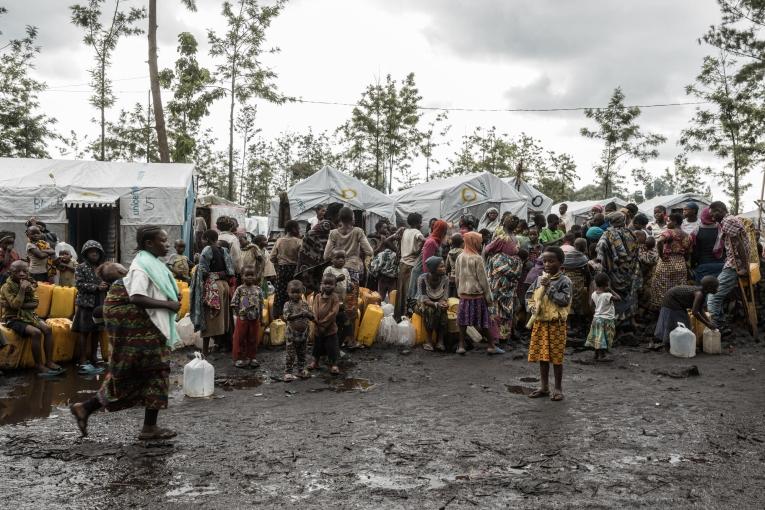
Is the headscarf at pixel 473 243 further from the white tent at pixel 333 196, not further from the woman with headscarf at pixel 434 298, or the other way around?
the white tent at pixel 333 196

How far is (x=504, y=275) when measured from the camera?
8305 mm

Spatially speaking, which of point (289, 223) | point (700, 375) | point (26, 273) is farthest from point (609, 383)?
point (26, 273)

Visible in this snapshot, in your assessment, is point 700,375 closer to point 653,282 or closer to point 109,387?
point 653,282

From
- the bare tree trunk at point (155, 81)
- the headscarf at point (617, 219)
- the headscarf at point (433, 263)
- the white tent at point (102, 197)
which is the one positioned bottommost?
the headscarf at point (433, 263)

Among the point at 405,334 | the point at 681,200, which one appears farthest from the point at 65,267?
the point at 681,200

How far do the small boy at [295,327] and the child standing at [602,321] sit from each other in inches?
143

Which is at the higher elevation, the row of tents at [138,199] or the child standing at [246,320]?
the row of tents at [138,199]

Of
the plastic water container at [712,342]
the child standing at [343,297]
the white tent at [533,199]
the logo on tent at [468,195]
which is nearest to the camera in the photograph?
the child standing at [343,297]

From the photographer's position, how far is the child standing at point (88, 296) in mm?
6664

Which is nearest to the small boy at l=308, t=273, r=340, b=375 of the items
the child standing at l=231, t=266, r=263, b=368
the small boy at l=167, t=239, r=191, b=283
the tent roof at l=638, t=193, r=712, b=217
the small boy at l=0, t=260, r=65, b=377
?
the child standing at l=231, t=266, r=263, b=368

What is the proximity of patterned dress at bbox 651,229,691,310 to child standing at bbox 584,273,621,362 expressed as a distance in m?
1.39

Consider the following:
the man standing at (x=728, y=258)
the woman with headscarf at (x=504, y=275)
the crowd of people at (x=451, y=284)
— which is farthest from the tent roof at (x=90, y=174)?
the man standing at (x=728, y=258)

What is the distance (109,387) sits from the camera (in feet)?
14.1

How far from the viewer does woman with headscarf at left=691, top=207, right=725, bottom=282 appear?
8.44 meters
